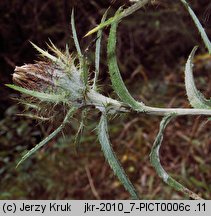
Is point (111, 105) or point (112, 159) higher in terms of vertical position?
point (111, 105)

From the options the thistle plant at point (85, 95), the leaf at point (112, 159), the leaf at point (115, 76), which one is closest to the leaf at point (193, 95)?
the thistle plant at point (85, 95)

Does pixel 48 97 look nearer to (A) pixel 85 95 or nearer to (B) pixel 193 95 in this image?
(A) pixel 85 95

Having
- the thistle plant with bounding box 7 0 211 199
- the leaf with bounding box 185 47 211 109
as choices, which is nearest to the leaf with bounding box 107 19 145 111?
the thistle plant with bounding box 7 0 211 199

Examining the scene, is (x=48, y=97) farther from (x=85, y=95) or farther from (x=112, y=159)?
(x=112, y=159)

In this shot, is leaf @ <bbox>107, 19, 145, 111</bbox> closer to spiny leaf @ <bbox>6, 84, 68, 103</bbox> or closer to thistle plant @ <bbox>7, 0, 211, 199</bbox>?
thistle plant @ <bbox>7, 0, 211, 199</bbox>

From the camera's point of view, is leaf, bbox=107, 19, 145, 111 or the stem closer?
leaf, bbox=107, 19, 145, 111

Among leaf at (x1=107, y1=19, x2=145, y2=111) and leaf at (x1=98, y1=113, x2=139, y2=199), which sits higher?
leaf at (x1=107, y1=19, x2=145, y2=111)

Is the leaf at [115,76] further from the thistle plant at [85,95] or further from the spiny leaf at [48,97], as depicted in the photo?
the spiny leaf at [48,97]

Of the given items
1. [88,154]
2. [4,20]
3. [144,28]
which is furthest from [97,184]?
[4,20]

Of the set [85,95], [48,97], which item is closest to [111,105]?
[85,95]
